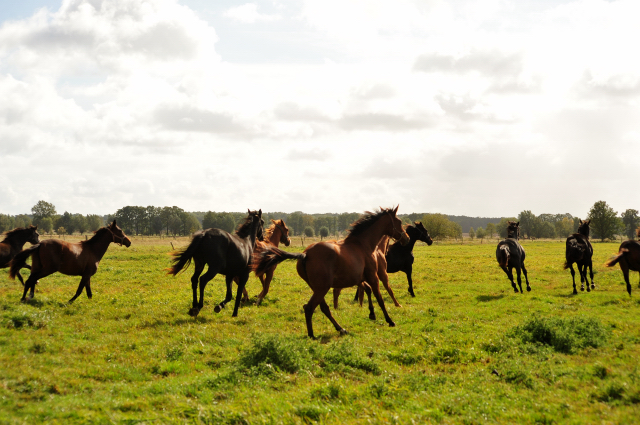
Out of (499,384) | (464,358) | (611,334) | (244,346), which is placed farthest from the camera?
(611,334)

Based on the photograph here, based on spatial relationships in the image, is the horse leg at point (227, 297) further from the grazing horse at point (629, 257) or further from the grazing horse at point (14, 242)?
the grazing horse at point (629, 257)

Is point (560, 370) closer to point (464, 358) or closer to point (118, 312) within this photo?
point (464, 358)

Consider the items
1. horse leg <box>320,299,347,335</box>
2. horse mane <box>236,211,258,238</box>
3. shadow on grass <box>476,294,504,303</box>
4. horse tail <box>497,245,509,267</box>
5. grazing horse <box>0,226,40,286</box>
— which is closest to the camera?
horse leg <box>320,299,347,335</box>

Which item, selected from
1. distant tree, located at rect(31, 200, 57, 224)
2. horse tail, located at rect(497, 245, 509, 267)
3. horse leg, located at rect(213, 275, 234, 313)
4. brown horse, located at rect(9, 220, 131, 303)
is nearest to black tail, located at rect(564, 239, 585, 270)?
horse tail, located at rect(497, 245, 509, 267)

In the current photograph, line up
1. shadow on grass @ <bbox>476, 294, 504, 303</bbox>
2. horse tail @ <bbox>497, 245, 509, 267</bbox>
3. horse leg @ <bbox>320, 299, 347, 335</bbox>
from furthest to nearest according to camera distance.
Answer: horse tail @ <bbox>497, 245, 509, 267</bbox>
shadow on grass @ <bbox>476, 294, 504, 303</bbox>
horse leg @ <bbox>320, 299, 347, 335</bbox>

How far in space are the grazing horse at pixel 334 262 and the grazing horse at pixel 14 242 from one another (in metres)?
10.1

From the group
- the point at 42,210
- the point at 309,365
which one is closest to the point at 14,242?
the point at 309,365

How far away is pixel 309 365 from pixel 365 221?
5214mm

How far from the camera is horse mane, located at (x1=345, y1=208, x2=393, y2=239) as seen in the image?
11289 mm

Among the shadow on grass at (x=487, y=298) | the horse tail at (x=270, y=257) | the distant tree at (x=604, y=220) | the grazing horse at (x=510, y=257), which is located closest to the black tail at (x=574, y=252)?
the grazing horse at (x=510, y=257)

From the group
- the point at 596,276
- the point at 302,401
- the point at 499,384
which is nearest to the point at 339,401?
the point at 302,401

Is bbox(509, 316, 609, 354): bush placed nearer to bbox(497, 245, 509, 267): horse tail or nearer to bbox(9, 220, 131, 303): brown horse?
bbox(497, 245, 509, 267): horse tail

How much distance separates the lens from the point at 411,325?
10430mm

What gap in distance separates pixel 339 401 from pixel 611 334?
7.14 metres
